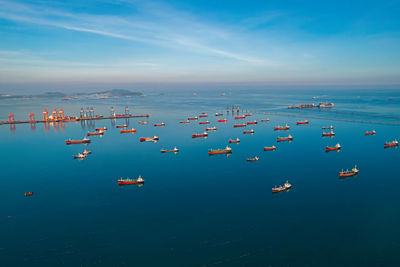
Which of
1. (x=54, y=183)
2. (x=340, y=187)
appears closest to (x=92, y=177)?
(x=54, y=183)

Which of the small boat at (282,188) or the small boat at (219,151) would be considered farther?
the small boat at (219,151)

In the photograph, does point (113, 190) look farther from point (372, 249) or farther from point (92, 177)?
point (372, 249)

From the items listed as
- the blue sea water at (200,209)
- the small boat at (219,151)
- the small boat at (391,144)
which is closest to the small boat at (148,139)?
the blue sea water at (200,209)

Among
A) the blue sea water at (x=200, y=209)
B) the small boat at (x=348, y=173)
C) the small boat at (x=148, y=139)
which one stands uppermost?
the small boat at (x=148, y=139)

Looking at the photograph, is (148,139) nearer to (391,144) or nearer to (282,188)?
(282,188)

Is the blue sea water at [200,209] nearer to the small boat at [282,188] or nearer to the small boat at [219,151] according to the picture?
the small boat at [282,188]

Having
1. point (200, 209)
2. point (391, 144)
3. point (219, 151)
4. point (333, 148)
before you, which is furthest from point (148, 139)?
point (391, 144)

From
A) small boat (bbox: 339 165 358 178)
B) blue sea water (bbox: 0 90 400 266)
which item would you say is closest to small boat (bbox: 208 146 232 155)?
blue sea water (bbox: 0 90 400 266)

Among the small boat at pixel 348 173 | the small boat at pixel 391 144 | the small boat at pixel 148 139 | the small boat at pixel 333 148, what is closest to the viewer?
the small boat at pixel 348 173

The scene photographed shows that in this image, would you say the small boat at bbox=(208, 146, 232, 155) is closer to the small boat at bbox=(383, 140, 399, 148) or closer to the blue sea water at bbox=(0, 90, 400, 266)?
the blue sea water at bbox=(0, 90, 400, 266)
